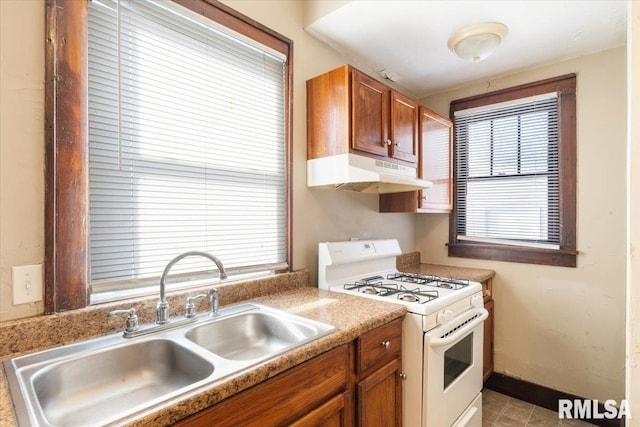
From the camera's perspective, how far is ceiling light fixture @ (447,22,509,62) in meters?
1.89

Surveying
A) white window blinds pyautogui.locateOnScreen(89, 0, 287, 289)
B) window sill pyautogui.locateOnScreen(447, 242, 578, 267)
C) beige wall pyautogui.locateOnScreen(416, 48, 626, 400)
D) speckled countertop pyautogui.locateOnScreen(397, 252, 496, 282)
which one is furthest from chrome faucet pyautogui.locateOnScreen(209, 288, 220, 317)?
beige wall pyautogui.locateOnScreen(416, 48, 626, 400)

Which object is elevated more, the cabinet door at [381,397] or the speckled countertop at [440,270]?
the speckled countertop at [440,270]

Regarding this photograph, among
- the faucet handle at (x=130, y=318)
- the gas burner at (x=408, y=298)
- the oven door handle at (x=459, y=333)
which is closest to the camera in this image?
the faucet handle at (x=130, y=318)

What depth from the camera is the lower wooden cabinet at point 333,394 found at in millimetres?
902

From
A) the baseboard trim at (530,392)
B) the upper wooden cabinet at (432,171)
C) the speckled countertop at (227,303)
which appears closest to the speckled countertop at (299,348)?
the speckled countertop at (227,303)

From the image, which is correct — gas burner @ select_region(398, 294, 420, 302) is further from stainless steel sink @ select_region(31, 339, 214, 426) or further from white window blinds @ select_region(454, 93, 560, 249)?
white window blinds @ select_region(454, 93, 560, 249)

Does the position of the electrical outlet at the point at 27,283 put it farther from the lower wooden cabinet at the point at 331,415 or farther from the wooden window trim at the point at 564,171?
the wooden window trim at the point at 564,171

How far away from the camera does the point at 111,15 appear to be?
1.26 m

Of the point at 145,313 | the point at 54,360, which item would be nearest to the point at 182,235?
the point at 145,313

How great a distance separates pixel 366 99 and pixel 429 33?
2.03 ft

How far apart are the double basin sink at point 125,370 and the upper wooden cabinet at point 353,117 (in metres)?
1.01

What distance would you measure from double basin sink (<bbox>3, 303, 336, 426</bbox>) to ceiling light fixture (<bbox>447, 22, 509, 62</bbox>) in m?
1.83

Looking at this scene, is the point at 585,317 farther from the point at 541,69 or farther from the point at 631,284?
the point at 541,69

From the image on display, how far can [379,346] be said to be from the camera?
1.40m
